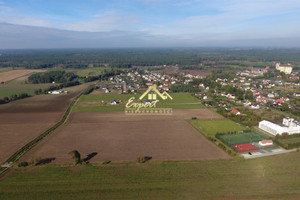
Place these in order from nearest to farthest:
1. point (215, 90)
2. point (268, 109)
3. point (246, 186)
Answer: point (246, 186) < point (268, 109) < point (215, 90)

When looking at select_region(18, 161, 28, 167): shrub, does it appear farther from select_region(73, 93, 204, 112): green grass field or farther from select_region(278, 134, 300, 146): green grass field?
select_region(278, 134, 300, 146): green grass field

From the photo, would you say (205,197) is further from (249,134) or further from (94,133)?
(94,133)

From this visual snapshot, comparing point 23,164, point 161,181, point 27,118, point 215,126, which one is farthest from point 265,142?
point 27,118

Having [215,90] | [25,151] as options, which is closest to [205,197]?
[25,151]

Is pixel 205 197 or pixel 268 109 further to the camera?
pixel 268 109

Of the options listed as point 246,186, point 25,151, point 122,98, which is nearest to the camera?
point 246,186

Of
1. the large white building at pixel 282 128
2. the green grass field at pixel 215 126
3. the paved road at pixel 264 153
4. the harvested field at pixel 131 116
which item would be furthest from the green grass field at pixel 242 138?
the harvested field at pixel 131 116
